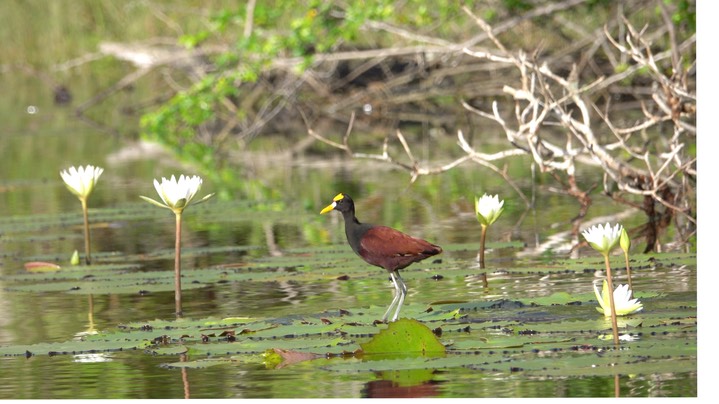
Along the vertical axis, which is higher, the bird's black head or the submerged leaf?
the bird's black head

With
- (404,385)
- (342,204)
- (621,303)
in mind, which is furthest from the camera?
(342,204)

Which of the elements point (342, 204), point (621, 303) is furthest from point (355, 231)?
point (621, 303)

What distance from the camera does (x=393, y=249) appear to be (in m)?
6.45

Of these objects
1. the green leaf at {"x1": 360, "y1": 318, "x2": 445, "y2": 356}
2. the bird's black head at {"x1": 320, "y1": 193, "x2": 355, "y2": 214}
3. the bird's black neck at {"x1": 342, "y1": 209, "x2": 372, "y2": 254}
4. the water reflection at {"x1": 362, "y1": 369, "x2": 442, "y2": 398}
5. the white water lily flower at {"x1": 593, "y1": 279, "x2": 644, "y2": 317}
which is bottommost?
the water reflection at {"x1": 362, "y1": 369, "x2": 442, "y2": 398}

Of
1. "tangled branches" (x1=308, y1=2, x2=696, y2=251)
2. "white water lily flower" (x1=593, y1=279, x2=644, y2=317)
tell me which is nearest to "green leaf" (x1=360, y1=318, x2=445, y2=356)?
"white water lily flower" (x1=593, y1=279, x2=644, y2=317)

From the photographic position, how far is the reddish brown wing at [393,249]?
6426 millimetres


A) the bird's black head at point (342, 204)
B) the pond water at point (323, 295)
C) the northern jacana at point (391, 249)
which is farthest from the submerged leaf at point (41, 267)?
the northern jacana at point (391, 249)

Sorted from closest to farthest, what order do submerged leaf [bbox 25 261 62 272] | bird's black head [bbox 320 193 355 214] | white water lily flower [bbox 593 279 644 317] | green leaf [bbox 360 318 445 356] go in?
green leaf [bbox 360 318 445 356] < white water lily flower [bbox 593 279 644 317] < bird's black head [bbox 320 193 355 214] < submerged leaf [bbox 25 261 62 272]

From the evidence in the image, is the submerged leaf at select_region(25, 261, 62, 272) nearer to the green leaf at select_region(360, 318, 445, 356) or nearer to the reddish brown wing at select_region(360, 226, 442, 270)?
the reddish brown wing at select_region(360, 226, 442, 270)

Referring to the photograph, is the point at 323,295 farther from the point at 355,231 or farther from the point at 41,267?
the point at 41,267

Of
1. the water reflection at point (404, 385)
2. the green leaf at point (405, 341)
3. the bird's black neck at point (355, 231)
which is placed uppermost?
the bird's black neck at point (355, 231)

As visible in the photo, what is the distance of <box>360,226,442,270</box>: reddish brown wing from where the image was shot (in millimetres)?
6426

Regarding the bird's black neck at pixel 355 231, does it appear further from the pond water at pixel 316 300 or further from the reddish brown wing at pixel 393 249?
the pond water at pixel 316 300

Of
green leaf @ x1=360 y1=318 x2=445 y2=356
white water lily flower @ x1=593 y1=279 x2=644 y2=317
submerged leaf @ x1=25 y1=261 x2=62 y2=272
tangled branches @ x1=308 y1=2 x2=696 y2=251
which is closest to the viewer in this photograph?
green leaf @ x1=360 y1=318 x2=445 y2=356
